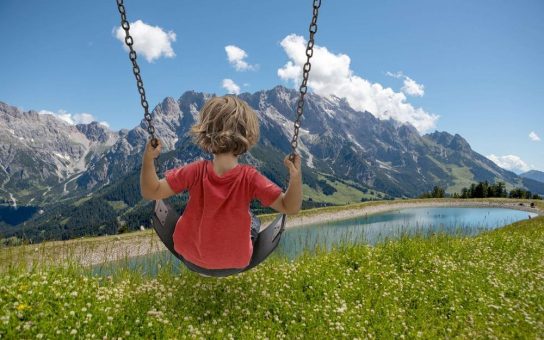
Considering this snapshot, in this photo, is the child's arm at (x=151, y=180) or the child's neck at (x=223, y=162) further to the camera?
the child's neck at (x=223, y=162)

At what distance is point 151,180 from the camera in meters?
3.62

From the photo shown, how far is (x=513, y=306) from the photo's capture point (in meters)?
6.96

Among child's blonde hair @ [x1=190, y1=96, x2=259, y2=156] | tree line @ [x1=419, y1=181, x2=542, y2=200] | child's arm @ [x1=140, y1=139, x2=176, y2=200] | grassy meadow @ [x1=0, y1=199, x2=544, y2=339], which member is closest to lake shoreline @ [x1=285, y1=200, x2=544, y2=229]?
tree line @ [x1=419, y1=181, x2=542, y2=200]

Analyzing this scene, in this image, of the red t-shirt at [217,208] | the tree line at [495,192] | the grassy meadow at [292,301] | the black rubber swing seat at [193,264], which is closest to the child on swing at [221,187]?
the red t-shirt at [217,208]

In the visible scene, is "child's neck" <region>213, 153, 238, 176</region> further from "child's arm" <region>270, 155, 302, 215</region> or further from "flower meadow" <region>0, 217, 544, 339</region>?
"flower meadow" <region>0, 217, 544, 339</region>

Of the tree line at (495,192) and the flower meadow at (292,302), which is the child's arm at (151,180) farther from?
the tree line at (495,192)

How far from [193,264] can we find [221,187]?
1.05m

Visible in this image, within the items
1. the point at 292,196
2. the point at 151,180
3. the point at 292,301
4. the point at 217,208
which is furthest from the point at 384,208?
the point at 151,180

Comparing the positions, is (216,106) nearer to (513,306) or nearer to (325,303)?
(325,303)

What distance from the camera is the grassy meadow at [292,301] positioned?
4.95 metres

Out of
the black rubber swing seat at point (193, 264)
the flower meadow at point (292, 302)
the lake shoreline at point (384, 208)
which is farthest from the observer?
the lake shoreline at point (384, 208)

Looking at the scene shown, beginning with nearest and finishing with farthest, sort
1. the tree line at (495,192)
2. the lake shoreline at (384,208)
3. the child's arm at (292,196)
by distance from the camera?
the child's arm at (292,196)
the lake shoreline at (384,208)
the tree line at (495,192)

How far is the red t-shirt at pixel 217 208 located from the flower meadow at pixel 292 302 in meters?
1.54

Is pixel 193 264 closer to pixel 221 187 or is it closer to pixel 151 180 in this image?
pixel 221 187
